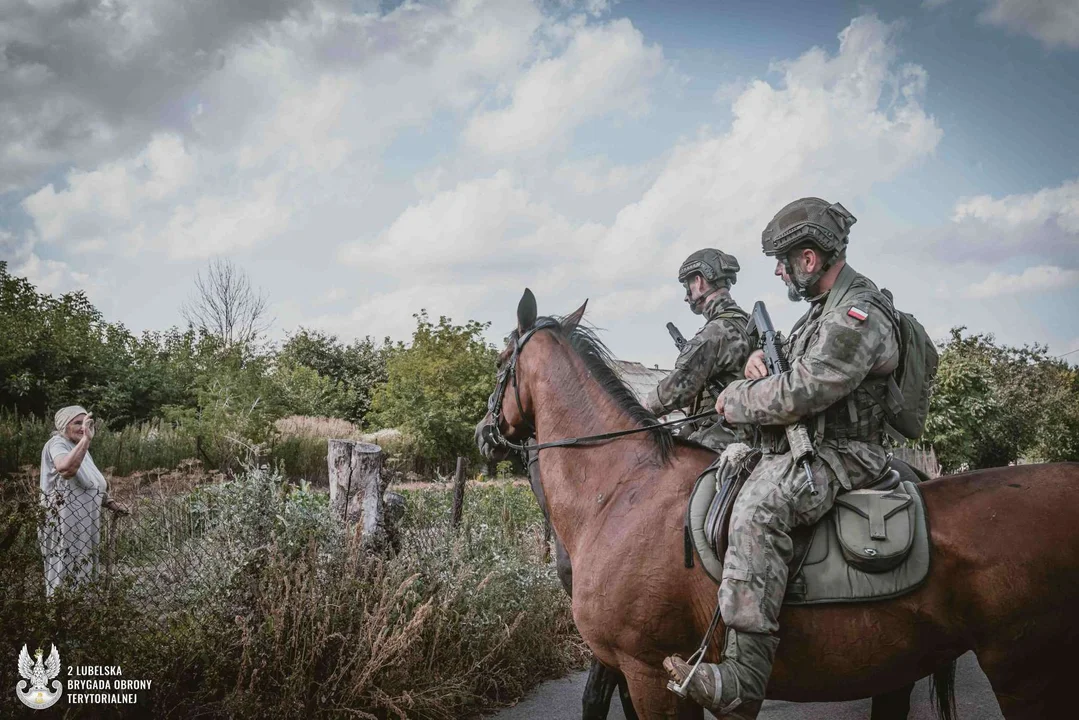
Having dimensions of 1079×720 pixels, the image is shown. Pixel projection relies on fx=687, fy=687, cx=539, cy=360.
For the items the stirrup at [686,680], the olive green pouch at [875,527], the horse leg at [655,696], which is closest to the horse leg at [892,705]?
the horse leg at [655,696]

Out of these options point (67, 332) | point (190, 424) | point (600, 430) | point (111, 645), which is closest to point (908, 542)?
point (600, 430)

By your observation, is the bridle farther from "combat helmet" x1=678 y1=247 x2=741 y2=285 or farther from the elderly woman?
the elderly woman

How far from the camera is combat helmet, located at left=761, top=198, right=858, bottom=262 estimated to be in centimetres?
295

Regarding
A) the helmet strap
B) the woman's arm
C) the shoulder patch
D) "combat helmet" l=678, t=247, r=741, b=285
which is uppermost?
"combat helmet" l=678, t=247, r=741, b=285

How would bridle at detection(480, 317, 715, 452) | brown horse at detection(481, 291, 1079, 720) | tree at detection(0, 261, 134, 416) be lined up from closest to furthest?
brown horse at detection(481, 291, 1079, 720) → bridle at detection(480, 317, 715, 452) → tree at detection(0, 261, 134, 416)

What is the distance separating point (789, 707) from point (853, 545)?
3125 mm

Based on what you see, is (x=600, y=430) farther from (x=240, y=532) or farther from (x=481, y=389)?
(x=481, y=389)

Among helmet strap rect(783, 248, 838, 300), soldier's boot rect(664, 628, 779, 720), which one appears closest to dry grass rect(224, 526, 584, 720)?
soldier's boot rect(664, 628, 779, 720)

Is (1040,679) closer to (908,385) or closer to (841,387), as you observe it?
(908,385)

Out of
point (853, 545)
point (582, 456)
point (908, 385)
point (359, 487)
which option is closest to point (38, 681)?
point (359, 487)

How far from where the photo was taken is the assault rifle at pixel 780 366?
8.84 ft

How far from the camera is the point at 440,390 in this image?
68.0 feet

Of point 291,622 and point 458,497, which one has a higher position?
point 458,497

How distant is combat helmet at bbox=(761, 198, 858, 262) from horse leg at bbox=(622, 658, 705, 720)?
6.19 ft
